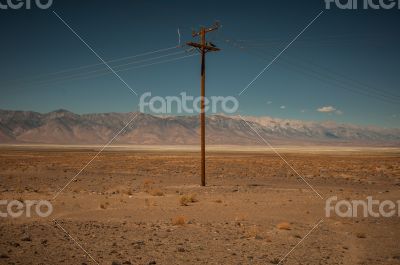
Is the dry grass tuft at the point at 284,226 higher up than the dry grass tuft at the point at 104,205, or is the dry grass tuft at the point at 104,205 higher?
the dry grass tuft at the point at 104,205

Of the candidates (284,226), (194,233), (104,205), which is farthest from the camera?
(104,205)

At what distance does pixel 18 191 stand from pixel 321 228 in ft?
53.0

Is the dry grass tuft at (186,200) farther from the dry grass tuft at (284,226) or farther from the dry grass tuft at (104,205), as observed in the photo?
the dry grass tuft at (284,226)

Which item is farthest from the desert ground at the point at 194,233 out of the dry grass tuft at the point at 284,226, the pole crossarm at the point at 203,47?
the pole crossarm at the point at 203,47

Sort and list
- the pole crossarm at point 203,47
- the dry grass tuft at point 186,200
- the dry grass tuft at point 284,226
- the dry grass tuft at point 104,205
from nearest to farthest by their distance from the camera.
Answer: the dry grass tuft at point 284,226 < the dry grass tuft at point 104,205 < the dry grass tuft at point 186,200 < the pole crossarm at point 203,47

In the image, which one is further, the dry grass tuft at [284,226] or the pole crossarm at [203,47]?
the pole crossarm at [203,47]

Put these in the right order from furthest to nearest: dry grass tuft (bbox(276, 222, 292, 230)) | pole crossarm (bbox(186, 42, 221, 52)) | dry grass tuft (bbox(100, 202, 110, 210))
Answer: pole crossarm (bbox(186, 42, 221, 52)) < dry grass tuft (bbox(100, 202, 110, 210)) < dry grass tuft (bbox(276, 222, 292, 230))

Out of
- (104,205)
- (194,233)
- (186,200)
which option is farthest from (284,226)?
(104,205)

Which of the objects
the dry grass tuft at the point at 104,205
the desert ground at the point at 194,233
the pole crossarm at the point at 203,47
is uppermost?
the pole crossarm at the point at 203,47

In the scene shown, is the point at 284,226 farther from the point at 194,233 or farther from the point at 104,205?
the point at 104,205

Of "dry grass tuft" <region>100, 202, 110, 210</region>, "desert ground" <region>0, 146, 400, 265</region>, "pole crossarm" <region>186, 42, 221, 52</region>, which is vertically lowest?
"desert ground" <region>0, 146, 400, 265</region>

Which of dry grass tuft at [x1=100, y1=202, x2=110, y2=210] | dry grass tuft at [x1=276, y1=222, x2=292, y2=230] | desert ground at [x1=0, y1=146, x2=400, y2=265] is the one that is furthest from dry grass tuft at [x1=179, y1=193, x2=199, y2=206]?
dry grass tuft at [x1=276, y1=222, x2=292, y2=230]

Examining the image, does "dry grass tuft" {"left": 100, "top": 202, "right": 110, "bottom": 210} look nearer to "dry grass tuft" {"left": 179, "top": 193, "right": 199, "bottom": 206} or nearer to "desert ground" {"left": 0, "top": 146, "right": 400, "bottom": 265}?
"desert ground" {"left": 0, "top": 146, "right": 400, "bottom": 265}

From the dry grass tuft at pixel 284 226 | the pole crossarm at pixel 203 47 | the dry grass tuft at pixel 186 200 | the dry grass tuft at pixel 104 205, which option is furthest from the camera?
the pole crossarm at pixel 203 47
